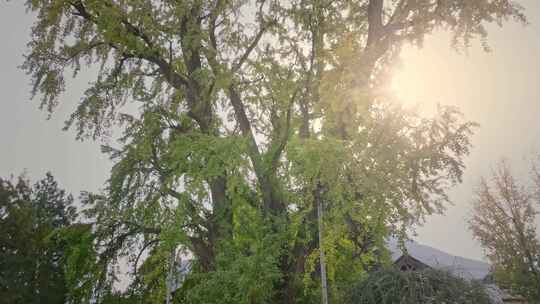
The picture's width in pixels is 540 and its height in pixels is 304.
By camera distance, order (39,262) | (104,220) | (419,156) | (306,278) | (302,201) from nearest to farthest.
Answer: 1. (419,156)
2. (306,278)
3. (302,201)
4. (104,220)
5. (39,262)

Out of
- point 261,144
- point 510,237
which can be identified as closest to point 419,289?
point 261,144

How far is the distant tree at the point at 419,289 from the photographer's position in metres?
4.81

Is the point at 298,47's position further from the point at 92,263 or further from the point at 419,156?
the point at 92,263

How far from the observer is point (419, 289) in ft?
16.3

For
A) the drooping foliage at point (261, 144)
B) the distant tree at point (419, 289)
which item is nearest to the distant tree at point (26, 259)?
the drooping foliage at point (261, 144)

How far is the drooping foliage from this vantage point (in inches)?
253

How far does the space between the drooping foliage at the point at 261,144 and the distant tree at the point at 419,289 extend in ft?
3.12

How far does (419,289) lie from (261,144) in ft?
20.6

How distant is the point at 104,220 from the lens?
29.6ft

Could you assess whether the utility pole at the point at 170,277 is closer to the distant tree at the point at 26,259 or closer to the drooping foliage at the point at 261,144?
the drooping foliage at the point at 261,144

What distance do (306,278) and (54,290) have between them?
19.5 meters

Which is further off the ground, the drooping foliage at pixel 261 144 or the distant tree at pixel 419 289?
the drooping foliage at pixel 261 144

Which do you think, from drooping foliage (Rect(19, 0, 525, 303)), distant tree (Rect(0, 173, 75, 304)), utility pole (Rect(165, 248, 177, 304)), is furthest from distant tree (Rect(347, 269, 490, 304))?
distant tree (Rect(0, 173, 75, 304))

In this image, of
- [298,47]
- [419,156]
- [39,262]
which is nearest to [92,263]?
[298,47]
